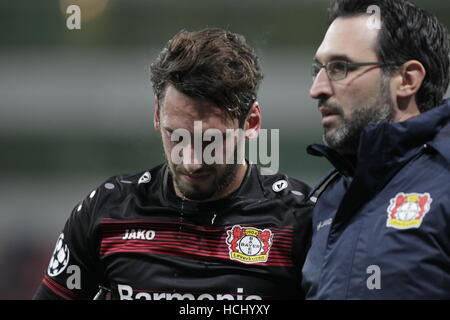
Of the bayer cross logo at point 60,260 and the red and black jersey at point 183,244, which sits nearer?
the red and black jersey at point 183,244

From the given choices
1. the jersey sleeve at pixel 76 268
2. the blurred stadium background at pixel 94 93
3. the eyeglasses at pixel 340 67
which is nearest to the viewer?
the eyeglasses at pixel 340 67

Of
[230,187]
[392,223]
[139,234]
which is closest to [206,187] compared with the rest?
[230,187]

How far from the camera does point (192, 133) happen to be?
9.46 feet

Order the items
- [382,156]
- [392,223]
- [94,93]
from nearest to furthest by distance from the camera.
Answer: [392,223] < [382,156] < [94,93]

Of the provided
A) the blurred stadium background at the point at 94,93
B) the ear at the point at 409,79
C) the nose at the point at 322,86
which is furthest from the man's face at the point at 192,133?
the blurred stadium background at the point at 94,93

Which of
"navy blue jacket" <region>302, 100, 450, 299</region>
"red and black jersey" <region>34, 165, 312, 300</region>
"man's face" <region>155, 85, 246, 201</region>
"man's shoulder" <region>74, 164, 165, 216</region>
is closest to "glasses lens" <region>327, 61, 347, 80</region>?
"navy blue jacket" <region>302, 100, 450, 299</region>

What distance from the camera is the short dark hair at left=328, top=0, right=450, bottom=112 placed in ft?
9.22

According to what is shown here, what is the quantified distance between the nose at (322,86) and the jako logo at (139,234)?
86cm

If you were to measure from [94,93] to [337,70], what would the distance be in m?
7.57

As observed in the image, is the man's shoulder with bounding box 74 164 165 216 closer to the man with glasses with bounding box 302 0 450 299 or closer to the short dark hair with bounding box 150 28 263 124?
the short dark hair with bounding box 150 28 263 124

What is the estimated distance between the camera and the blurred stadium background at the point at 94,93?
9.16m

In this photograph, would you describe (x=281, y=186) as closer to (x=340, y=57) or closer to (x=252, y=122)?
(x=252, y=122)

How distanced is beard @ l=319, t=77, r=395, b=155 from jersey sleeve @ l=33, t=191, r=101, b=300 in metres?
1.09

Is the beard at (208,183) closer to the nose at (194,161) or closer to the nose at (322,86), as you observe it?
the nose at (194,161)
